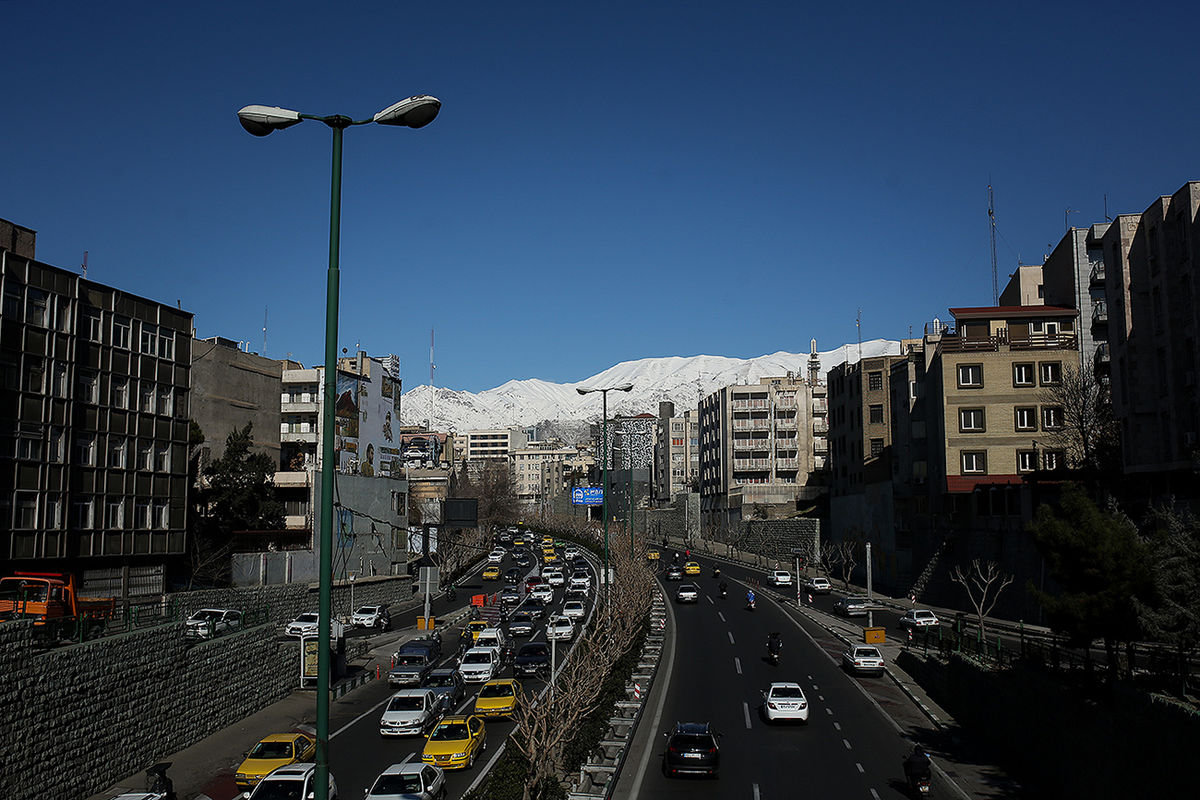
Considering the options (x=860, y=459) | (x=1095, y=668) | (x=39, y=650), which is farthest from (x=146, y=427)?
(x=860, y=459)

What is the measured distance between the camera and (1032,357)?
64.8 m

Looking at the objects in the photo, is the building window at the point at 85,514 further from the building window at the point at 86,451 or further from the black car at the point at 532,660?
the black car at the point at 532,660

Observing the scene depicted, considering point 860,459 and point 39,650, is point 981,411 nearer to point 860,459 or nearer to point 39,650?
point 860,459

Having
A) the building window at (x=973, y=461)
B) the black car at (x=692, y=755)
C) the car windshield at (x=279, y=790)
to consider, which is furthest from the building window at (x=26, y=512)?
the building window at (x=973, y=461)

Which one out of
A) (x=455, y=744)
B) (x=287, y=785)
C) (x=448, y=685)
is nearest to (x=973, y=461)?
(x=448, y=685)

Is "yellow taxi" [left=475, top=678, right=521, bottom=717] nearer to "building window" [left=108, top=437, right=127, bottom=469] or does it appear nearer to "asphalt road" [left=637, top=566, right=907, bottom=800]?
"asphalt road" [left=637, top=566, right=907, bottom=800]

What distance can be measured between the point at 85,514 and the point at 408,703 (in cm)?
1931

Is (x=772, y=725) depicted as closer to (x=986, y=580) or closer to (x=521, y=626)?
(x=521, y=626)

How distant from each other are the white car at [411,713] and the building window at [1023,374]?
4774 centimetres

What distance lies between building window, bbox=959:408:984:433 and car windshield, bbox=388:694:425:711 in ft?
151

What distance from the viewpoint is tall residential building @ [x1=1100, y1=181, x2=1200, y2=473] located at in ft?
126

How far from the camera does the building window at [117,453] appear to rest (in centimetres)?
4300

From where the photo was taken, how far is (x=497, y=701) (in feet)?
108

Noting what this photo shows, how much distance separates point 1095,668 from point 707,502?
376ft
